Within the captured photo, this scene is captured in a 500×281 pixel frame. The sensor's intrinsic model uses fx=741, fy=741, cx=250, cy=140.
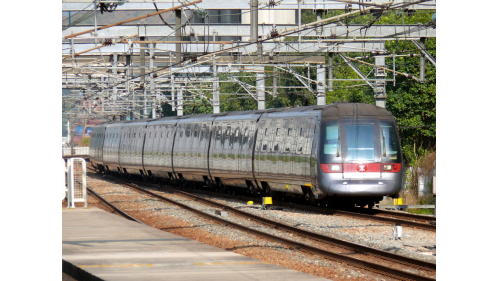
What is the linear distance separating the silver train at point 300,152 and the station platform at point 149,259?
599 cm

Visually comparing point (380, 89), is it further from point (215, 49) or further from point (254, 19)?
point (215, 49)

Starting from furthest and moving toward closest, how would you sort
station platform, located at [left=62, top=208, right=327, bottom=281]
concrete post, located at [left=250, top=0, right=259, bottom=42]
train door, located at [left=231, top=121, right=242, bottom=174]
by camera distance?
train door, located at [left=231, top=121, right=242, bottom=174] → concrete post, located at [left=250, top=0, right=259, bottom=42] → station platform, located at [left=62, top=208, right=327, bottom=281]

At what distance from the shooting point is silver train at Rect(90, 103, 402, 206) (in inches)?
737

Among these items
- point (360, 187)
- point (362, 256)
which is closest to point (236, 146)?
point (360, 187)

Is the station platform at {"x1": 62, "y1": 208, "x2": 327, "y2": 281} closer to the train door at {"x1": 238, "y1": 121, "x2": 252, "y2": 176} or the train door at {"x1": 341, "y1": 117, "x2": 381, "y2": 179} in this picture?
the train door at {"x1": 341, "y1": 117, "x2": 381, "y2": 179}

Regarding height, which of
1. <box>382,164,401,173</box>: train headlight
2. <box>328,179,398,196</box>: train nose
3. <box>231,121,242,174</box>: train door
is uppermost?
<box>231,121,242,174</box>: train door

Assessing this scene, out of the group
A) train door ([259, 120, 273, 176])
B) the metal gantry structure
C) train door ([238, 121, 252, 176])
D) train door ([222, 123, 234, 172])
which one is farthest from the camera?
train door ([222, 123, 234, 172])

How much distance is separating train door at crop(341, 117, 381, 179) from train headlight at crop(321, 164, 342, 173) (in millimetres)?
158

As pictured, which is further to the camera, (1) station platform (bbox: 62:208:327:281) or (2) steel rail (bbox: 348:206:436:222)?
(2) steel rail (bbox: 348:206:436:222)

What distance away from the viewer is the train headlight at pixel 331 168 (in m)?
18.6

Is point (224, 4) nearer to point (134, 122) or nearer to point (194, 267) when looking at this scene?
point (134, 122)

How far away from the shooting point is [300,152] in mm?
19750

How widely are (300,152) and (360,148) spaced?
173 centimetres

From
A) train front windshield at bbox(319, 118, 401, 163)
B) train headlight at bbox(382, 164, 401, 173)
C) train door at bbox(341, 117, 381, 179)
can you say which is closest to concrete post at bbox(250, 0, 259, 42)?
train front windshield at bbox(319, 118, 401, 163)
